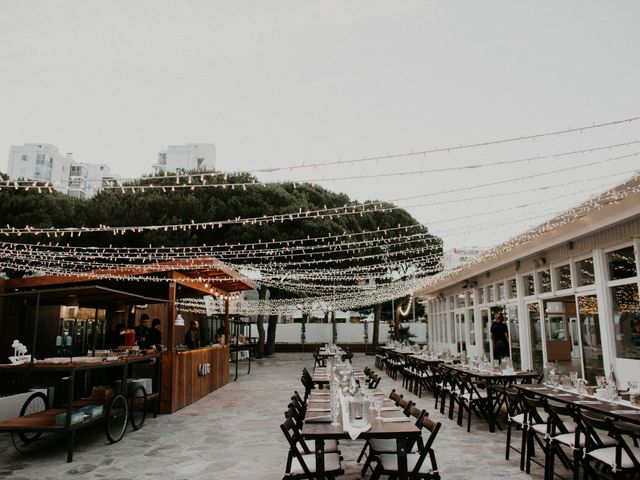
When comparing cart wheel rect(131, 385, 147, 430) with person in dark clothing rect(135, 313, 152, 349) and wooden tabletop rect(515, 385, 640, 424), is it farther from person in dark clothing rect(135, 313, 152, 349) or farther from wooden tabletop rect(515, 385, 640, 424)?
wooden tabletop rect(515, 385, 640, 424)

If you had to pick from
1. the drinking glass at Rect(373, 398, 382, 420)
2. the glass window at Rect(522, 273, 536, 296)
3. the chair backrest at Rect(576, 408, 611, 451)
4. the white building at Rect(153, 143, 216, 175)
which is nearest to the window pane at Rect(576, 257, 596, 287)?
the glass window at Rect(522, 273, 536, 296)

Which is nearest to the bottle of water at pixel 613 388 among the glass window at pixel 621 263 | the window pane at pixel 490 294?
the glass window at pixel 621 263

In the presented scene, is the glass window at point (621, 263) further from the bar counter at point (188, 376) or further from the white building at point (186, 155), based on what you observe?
the white building at point (186, 155)

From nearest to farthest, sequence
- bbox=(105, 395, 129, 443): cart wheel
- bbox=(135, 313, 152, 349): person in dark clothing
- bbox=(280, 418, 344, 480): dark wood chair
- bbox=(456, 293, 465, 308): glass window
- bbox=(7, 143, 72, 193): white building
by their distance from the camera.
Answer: bbox=(280, 418, 344, 480): dark wood chair < bbox=(105, 395, 129, 443): cart wheel < bbox=(135, 313, 152, 349): person in dark clothing < bbox=(456, 293, 465, 308): glass window < bbox=(7, 143, 72, 193): white building

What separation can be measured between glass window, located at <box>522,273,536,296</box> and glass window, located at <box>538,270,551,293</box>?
1.17ft

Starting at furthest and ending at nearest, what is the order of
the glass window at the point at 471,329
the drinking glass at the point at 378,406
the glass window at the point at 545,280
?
the glass window at the point at 471,329 → the glass window at the point at 545,280 → the drinking glass at the point at 378,406

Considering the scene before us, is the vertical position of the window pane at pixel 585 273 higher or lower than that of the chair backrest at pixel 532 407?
higher

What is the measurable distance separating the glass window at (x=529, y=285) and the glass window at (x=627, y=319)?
2.71 meters

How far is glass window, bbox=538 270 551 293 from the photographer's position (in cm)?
873

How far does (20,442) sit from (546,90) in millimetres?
8427

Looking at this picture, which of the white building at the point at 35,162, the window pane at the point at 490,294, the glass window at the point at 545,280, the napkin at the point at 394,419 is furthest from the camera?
the white building at the point at 35,162

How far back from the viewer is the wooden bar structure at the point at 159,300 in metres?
8.20

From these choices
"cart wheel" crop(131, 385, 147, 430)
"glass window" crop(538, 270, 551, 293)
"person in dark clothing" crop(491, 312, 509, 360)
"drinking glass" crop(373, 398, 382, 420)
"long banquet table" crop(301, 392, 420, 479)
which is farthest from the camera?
"person in dark clothing" crop(491, 312, 509, 360)

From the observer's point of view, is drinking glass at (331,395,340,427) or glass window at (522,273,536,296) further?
glass window at (522,273,536,296)
